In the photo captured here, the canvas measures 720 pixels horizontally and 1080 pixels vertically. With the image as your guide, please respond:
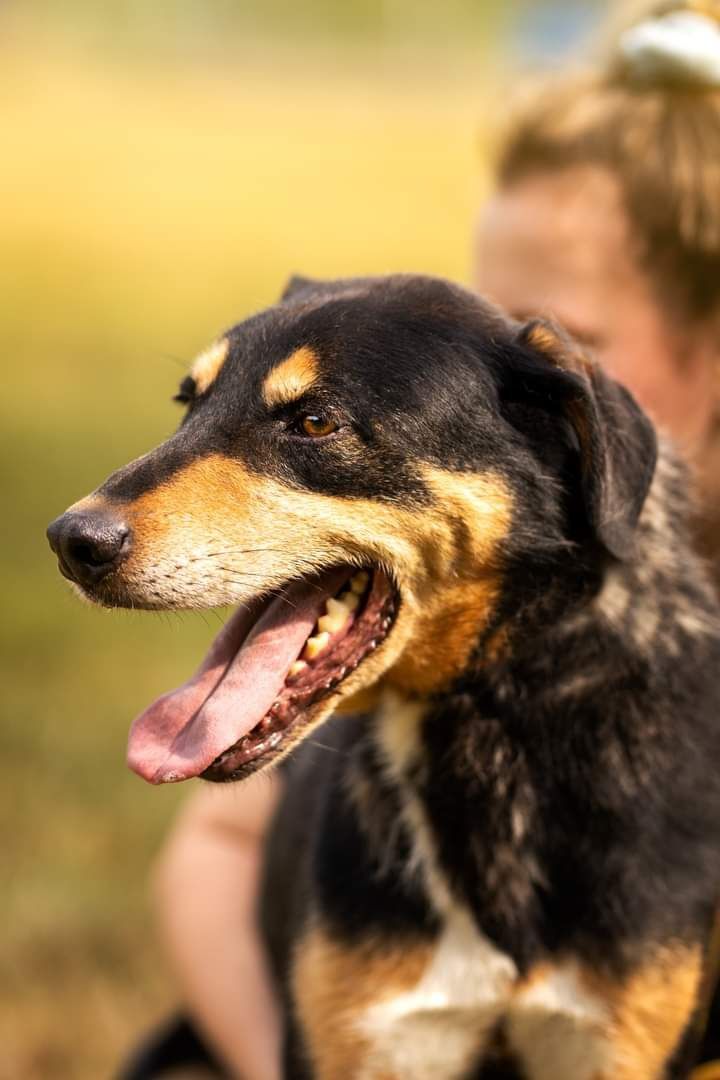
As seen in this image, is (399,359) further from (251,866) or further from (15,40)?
(15,40)

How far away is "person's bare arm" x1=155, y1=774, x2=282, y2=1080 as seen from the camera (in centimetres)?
403

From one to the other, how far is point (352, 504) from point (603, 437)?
0.56 meters

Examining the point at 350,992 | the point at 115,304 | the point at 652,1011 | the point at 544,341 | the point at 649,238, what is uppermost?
the point at 544,341

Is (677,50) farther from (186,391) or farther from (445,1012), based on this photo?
(445,1012)

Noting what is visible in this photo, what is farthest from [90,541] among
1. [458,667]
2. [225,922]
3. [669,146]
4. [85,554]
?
[669,146]

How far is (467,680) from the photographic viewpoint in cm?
320

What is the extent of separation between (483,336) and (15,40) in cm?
1799

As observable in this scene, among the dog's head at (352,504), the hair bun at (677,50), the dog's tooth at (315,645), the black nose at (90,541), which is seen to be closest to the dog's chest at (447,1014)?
the dog's head at (352,504)

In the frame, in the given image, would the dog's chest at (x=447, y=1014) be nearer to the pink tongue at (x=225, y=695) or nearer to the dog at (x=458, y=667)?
the dog at (x=458, y=667)

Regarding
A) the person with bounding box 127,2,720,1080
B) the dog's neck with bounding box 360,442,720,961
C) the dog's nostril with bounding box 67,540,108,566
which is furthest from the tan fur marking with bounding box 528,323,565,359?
the dog's nostril with bounding box 67,540,108,566

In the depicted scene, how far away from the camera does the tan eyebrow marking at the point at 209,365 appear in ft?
10.7

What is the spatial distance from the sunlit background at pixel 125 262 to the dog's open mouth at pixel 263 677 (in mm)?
400

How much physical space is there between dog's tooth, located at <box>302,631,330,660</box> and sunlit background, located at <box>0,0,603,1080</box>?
0.49m

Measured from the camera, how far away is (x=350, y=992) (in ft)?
10.4
